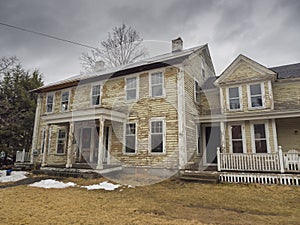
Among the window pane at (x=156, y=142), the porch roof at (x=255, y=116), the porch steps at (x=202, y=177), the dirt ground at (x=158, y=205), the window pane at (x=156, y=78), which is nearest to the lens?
the dirt ground at (x=158, y=205)

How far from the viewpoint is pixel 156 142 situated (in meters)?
10.0

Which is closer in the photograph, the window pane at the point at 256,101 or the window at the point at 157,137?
the window at the point at 157,137

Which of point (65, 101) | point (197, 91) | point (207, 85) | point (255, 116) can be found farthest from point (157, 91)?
point (65, 101)

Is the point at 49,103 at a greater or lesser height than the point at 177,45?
lesser

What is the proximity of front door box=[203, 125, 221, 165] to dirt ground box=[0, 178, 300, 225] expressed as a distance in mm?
4176

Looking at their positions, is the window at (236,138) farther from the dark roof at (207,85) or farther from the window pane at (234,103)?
the dark roof at (207,85)

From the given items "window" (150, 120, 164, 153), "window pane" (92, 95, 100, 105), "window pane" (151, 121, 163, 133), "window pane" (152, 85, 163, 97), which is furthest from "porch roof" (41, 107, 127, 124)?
"window pane" (92, 95, 100, 105)

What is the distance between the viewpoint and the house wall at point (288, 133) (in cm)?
986

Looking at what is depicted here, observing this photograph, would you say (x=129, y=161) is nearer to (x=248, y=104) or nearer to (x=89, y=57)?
(x=248, y=104)

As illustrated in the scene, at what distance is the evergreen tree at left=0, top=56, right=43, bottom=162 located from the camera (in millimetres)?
15531

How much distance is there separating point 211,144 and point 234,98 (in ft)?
10.0

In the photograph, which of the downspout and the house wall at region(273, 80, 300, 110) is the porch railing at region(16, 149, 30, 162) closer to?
the downspout

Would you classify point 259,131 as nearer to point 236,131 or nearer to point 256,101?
point 236,131

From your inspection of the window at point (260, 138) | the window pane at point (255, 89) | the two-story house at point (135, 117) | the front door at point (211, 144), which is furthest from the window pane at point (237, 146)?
the window pane at point (255, 89)
